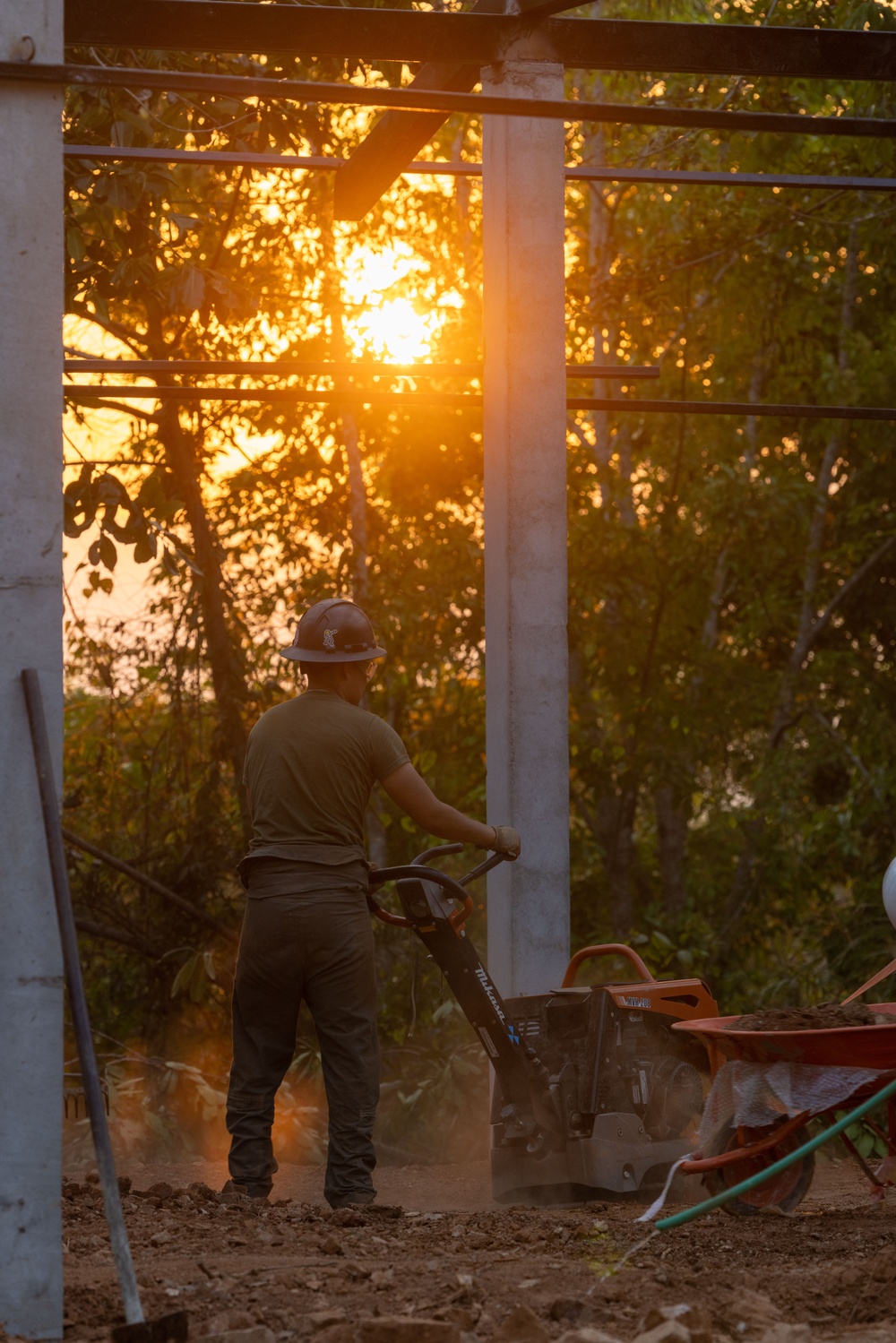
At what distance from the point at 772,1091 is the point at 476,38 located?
13.1ft

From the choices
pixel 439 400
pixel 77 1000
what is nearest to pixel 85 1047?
pixel 77 1000

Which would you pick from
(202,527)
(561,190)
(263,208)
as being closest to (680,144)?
(263,208)

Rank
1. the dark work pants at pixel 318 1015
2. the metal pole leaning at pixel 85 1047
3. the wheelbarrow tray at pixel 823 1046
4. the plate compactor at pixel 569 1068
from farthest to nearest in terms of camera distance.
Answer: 1. the plate compactor at pixel 569 1068
2. the dark work pants at pixel 318 1015
3. the wheelbarrow tray at pixel 823 1046
4. the metal pole leaning at pixel 85 1047

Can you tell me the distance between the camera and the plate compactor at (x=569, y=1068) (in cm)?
529

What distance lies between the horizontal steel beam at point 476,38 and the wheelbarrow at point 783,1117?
133 inches

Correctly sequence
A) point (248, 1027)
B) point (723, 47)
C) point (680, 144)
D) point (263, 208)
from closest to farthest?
point (248, 1027)
point (723, 47)
point (263, 208)
point (680, 144)

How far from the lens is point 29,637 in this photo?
3.54 m

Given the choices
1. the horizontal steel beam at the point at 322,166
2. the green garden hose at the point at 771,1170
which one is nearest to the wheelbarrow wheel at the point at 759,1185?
the green garden hose at the point at 771,1170

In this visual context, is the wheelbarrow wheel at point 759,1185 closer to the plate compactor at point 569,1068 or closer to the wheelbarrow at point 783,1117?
the wheelbarrow at point 783,1117

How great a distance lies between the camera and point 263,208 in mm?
10930

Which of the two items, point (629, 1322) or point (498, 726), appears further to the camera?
point (498, 726)

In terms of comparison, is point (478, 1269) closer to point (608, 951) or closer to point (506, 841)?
point (506, 841)

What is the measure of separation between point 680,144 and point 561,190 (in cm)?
672

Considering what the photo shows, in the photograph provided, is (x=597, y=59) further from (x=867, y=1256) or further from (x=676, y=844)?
(x=676, y=844)
